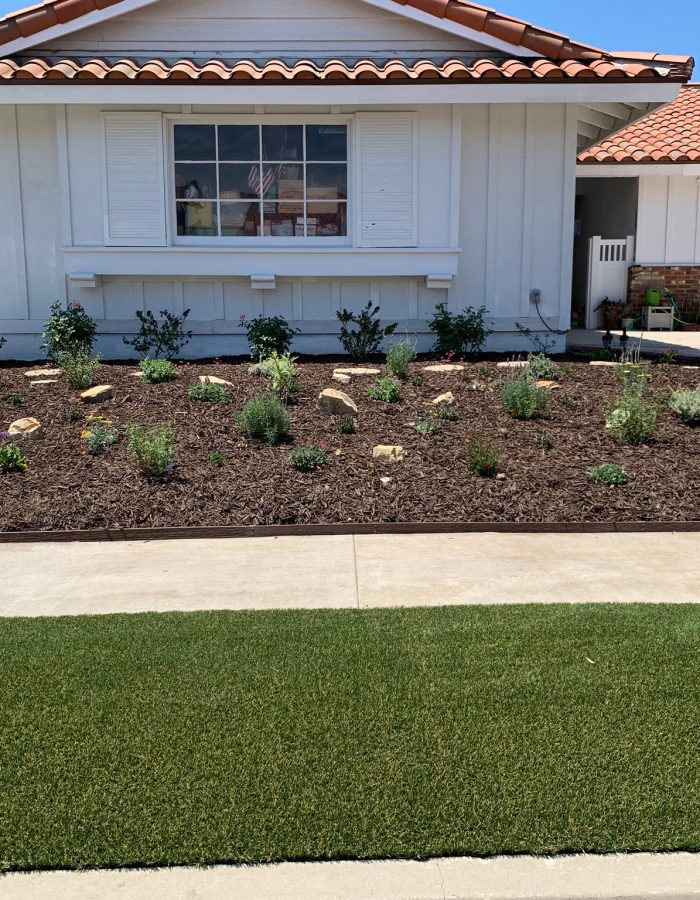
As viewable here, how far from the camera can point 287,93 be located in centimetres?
1083

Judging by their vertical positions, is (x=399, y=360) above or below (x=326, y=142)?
below

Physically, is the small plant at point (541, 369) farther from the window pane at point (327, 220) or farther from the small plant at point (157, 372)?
the small plant at point (157, 372)

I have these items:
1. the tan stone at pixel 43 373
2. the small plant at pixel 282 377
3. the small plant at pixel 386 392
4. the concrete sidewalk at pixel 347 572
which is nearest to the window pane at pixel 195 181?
the tan stone at pixel 43 373

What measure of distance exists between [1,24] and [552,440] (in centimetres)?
846

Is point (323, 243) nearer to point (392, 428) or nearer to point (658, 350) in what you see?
point (392, 428)

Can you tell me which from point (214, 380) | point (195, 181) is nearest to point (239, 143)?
point (195, 181)

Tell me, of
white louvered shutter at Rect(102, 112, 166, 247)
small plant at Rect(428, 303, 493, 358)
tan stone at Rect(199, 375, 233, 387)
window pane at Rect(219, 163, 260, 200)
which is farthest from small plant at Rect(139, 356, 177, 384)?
small plant at Rect(428, 303, 493, 358)

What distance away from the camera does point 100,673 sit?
4.33 metres

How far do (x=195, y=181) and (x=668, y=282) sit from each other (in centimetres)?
897

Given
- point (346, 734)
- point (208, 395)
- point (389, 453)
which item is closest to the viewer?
point (346, 734)

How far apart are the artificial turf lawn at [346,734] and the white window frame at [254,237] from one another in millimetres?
7498

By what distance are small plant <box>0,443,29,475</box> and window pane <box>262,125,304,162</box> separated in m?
5.62

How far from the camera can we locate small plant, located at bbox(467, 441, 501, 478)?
A: 749cm

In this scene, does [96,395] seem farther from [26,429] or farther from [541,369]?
[541,369]
